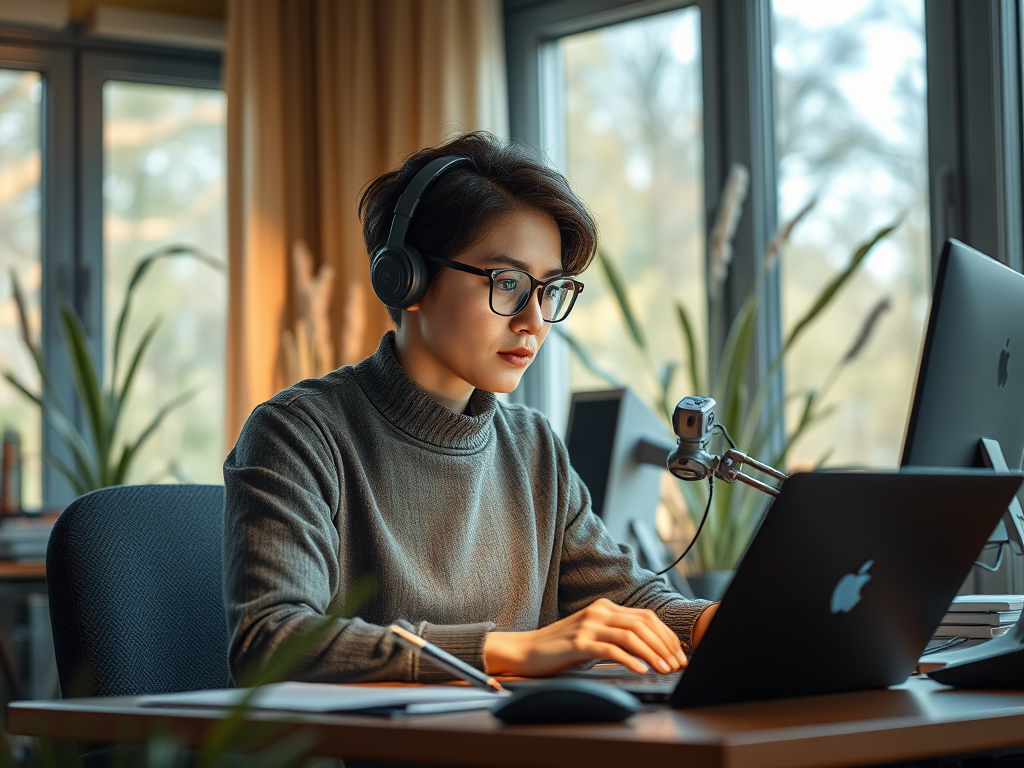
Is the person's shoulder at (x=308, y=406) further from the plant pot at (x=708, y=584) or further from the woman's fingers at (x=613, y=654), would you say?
the plant pot at (x=708, y=584)

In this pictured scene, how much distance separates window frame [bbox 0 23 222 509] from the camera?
403 cm

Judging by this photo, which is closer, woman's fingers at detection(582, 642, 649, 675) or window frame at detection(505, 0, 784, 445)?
woman's fingers at detection(582, 642, 649, 675)

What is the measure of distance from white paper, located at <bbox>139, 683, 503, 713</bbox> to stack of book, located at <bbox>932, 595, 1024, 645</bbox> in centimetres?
66

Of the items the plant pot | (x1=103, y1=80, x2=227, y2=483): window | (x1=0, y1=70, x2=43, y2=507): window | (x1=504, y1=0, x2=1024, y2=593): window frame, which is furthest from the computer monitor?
(x1=0, y1=70, x2=43, y2=507): window

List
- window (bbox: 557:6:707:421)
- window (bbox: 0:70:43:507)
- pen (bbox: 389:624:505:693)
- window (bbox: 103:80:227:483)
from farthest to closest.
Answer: window (bbox: 103:80:227:483) < window (bbox: 0:70:43:507) < window (bbox: 557:6:707:421) < pen (bbox: 389:624:505:693)

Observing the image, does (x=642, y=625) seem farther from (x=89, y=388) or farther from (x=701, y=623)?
(x=89, y=388)

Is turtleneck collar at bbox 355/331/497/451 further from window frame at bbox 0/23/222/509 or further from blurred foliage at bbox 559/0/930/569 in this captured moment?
window frame at bbox 0/23/222/509

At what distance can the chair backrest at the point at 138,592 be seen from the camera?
1.34m

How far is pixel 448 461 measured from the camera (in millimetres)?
1557

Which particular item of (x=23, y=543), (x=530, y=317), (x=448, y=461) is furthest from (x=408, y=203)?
(x=23, y=543)

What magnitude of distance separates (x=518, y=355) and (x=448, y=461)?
159mm

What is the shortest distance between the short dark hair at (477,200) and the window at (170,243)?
8.62 ft

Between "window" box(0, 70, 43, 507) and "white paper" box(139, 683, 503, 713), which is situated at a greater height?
"window" box(0, 70, 43, 507)

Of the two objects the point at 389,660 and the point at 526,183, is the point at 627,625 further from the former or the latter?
the point at 526,183
